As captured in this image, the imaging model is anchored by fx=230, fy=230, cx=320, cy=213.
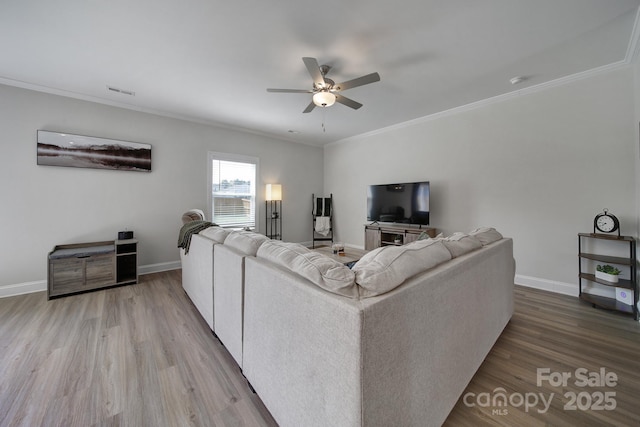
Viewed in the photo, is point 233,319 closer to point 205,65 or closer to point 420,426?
point 420,426

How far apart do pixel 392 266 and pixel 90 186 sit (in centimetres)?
438

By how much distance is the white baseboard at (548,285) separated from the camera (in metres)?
2.82

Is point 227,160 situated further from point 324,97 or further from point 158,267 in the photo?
point 324,97

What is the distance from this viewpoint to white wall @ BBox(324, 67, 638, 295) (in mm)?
2557

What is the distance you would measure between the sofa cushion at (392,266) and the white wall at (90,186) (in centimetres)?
404

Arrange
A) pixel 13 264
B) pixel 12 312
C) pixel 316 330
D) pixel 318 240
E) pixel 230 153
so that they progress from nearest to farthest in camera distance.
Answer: pixel 316 330, pixel 12 312, pixel 13 264, pixel 230 153, pixel 318 240

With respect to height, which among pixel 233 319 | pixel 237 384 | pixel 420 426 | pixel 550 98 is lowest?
pixel 237 384

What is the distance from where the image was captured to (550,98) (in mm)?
2906

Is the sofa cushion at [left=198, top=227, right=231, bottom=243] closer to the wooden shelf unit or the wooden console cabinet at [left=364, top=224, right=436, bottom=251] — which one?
the wooden console cabinet at [left=364, top=224, right=436, bottom=251]

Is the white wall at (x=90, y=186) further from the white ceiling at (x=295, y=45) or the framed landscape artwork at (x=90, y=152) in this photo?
the white ceiling at (x=295, y=45)

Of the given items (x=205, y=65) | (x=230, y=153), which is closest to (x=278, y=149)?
(x=230, y=153)

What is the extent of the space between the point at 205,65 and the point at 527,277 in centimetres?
483

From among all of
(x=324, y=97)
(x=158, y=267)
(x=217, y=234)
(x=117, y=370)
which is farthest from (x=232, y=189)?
(x=117, y=370)

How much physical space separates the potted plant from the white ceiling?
2207 millimetres
